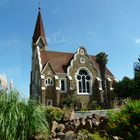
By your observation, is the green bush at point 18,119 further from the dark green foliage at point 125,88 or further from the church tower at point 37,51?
the church tower at point 37,51

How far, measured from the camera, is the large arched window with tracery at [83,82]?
177 ft

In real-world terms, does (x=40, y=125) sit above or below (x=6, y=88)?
below

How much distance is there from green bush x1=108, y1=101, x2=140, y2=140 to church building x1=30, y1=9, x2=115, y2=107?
3741 centimetres

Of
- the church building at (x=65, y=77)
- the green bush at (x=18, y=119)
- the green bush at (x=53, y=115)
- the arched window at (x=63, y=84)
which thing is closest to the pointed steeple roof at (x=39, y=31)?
the church building at (x=65, y=77)

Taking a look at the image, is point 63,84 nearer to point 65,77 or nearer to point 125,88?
point 65,77

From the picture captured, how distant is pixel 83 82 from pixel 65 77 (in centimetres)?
359

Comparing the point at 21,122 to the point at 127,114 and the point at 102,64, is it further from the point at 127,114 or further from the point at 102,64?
the point at 102,64

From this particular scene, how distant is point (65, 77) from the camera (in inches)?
2090

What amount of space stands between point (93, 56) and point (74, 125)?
46.9m

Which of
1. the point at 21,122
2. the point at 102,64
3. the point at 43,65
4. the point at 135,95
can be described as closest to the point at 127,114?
the point at 21,122

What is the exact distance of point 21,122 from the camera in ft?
42.1

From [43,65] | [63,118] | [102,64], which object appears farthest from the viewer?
[102,64]

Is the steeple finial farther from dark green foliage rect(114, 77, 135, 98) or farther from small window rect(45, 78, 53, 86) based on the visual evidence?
dark green foliage rect(114, 77, 135, 98)

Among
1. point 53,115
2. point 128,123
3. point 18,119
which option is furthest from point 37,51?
point 128,123
